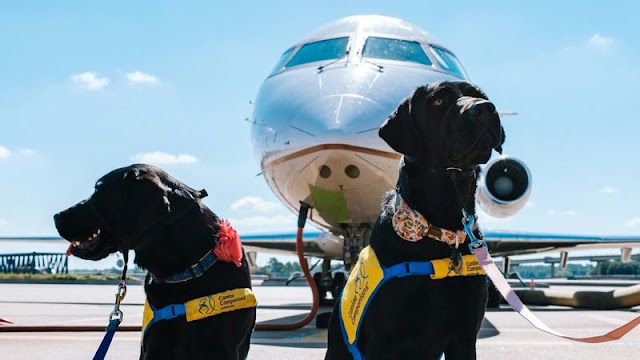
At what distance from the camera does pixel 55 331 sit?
25.6 ft

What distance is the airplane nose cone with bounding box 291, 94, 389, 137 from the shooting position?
24.5ft

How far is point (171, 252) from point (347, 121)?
4.29 metres

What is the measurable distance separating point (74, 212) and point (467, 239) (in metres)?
1.73

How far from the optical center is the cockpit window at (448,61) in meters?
10.1

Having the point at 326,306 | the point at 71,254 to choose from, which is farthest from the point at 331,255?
the point at 71,254

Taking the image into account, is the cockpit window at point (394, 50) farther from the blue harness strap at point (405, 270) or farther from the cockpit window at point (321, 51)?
the blue harness strap at point (405, 270)

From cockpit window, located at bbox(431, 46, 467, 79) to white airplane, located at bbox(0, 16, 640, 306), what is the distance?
2cm

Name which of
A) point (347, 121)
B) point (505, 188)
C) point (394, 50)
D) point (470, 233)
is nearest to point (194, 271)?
point (470, 233)

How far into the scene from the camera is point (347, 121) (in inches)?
295

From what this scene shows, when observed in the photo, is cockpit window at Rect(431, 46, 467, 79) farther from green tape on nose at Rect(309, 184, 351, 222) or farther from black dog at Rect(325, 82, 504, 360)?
black dog at Rect(325, 82, 504, 360)

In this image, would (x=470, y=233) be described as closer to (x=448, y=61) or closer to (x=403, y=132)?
(x=403, y=132)

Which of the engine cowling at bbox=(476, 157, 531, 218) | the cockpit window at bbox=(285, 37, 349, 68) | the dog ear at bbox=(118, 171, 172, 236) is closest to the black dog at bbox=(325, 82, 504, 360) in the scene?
the dog ear at bbox=(118, 171, 172, 236)

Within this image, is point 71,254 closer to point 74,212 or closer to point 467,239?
point 74,212

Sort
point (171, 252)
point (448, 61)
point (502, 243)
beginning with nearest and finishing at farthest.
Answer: point (171, 252) < point (448, 61) < point (502, 243)
